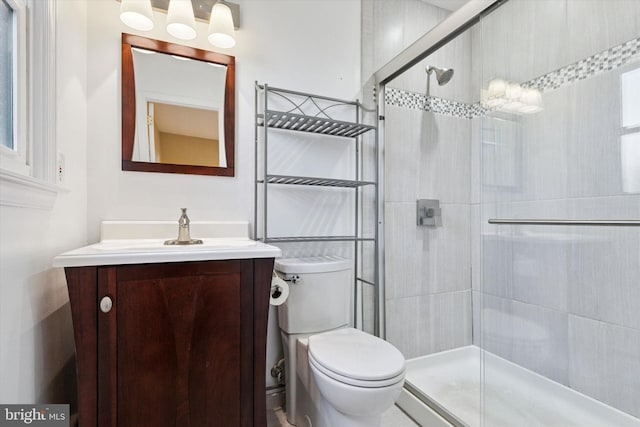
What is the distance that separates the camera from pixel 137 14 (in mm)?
1271

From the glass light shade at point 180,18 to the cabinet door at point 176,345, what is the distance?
1096 millimetres

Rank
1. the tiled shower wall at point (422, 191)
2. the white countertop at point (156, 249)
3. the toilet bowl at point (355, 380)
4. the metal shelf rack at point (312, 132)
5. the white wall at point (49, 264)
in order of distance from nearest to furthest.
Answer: the white wall at point (49, 264) < the white countertop at point (156, 249) < the toilet bowl at point (355, 380) < the metal shelf rack at point (312, 132) < the tiled shower wall at point (422, 191)

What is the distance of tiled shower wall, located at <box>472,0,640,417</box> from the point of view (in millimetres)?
1251

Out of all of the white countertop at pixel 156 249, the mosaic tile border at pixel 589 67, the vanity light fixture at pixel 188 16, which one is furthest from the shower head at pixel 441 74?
the white countertop at pixel 156 249

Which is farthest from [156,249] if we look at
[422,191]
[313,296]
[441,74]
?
[441,74]

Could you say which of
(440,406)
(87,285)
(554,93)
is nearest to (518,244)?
(554,93)

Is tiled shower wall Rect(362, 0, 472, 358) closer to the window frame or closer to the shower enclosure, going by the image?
the shower enclosure

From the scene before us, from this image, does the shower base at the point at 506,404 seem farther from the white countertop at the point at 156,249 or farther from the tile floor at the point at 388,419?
the white countertop at the point at 156,249

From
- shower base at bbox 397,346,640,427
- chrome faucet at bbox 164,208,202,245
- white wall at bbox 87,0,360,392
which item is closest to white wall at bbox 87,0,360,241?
white wall at bbox 87,0,360,392

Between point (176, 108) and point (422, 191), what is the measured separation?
1.52 m

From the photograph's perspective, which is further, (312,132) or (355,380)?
(312,132)

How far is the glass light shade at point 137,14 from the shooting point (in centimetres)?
126

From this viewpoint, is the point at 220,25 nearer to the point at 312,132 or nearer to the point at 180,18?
the point at 180,18

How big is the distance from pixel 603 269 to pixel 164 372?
1.82 metres
